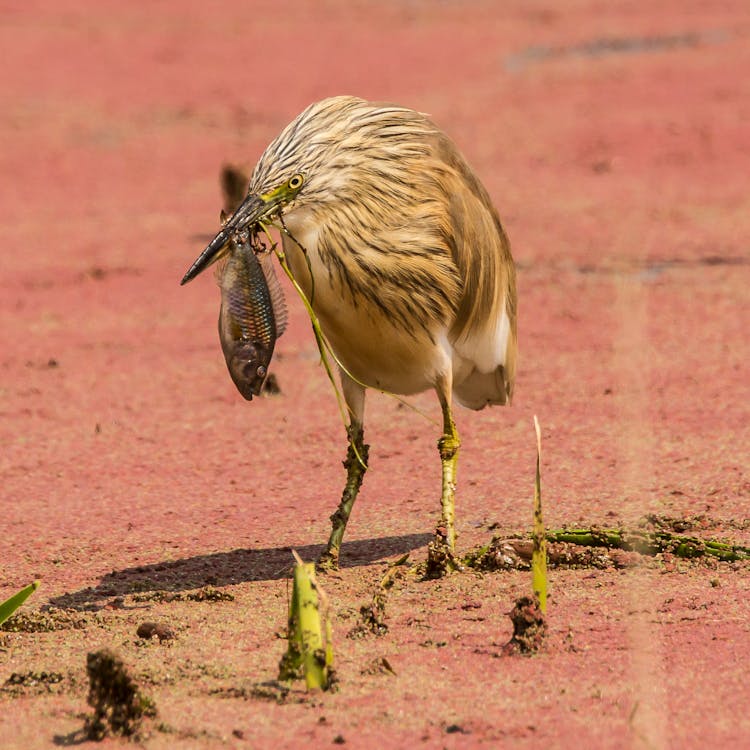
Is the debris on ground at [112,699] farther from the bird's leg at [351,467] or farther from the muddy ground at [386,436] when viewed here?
the bird's leg at [351,467]

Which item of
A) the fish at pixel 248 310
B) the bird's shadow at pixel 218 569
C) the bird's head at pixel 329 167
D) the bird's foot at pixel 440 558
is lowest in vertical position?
the bird's shadow at pixel 218 569

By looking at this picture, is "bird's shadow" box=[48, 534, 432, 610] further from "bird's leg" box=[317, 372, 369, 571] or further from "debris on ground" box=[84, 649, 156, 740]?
"debris on ground" box=[84, 649, 156, 740]

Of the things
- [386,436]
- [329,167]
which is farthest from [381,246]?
[386,436]

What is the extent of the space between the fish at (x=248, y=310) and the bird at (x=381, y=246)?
9cm

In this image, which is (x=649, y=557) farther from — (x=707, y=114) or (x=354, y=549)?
(x=707, y=114)

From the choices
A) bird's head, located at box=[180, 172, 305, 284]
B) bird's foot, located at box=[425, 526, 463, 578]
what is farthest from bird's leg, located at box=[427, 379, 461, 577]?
bird's head, located at box=[180, 172, 305, 284]

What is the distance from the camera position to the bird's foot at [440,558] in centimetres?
571

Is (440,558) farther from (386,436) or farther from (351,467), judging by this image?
(386,436)

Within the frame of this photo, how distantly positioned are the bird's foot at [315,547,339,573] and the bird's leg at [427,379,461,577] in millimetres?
386

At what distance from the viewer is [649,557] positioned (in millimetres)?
5812

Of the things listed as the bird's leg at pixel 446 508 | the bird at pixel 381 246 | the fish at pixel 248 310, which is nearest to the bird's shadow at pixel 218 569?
the bird at pixel 381 246

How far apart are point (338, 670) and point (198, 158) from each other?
12.5m

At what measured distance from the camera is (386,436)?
8109 millimetres

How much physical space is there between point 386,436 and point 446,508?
221 centimetres
